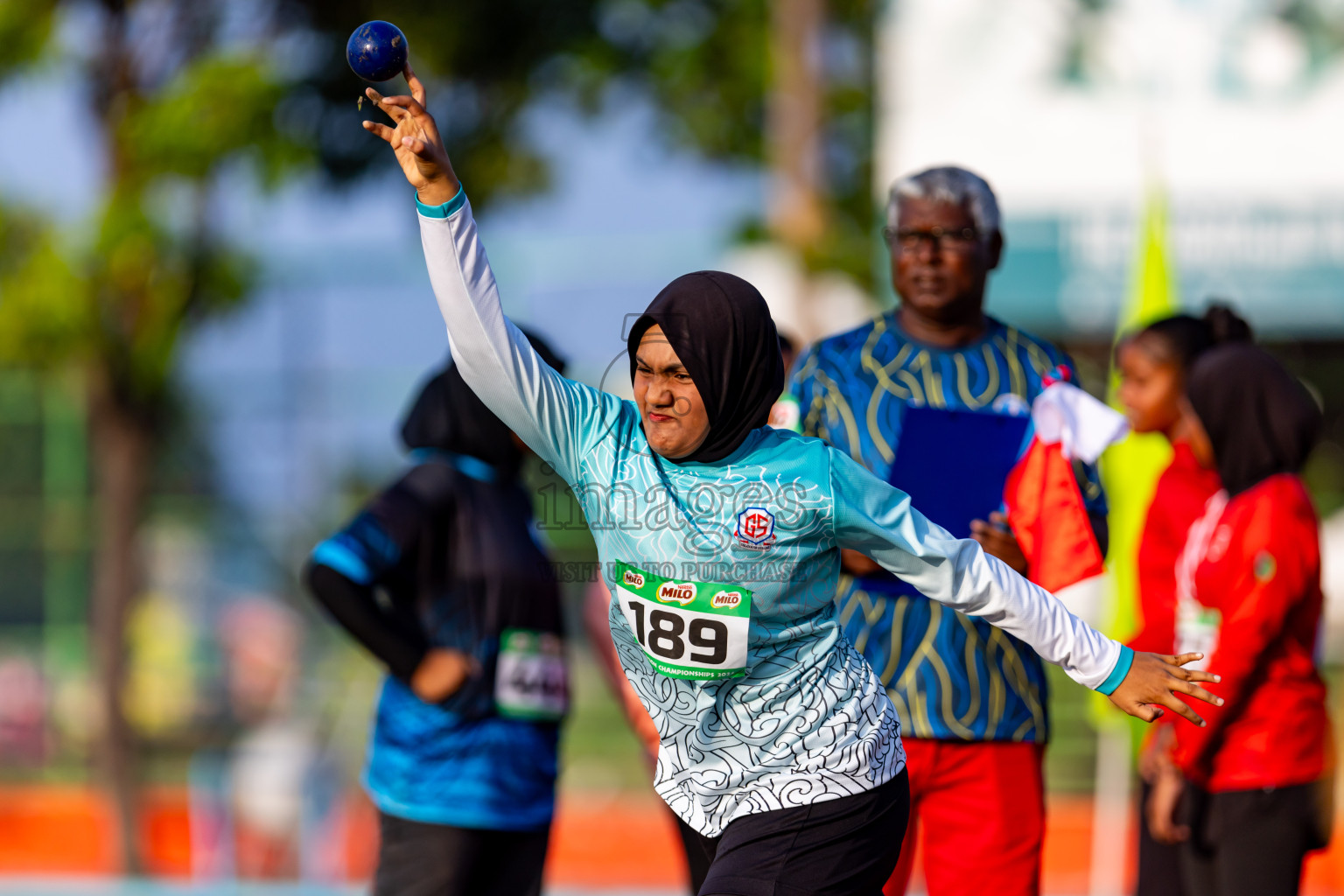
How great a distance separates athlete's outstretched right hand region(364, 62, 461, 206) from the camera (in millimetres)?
2611

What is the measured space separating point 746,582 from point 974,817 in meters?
1.16

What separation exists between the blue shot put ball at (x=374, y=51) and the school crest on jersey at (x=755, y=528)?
40.4 inches

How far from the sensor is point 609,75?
503 inches

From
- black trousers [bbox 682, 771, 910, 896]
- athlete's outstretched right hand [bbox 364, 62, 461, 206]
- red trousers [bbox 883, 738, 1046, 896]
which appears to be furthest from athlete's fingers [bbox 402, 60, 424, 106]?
red trousers [bbox 883, 738, 1046, 896]

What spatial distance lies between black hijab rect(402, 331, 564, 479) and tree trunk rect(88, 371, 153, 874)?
6.58m

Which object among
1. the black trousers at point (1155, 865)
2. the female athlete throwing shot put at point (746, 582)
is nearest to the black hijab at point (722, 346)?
the female athlete throwing shot put at point (746, 582)

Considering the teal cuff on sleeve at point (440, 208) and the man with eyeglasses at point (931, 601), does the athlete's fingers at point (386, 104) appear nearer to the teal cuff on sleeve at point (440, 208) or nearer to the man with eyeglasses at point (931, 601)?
the teal cuff on sleeve at point (440, 208)

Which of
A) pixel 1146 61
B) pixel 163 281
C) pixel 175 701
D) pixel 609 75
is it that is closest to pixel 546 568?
pixel 163 281

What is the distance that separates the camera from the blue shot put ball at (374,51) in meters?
2.61

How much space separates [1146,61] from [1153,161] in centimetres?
343

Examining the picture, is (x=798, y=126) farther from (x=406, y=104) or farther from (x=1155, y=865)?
(x=406, y=104)

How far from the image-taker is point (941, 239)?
12.6 feet

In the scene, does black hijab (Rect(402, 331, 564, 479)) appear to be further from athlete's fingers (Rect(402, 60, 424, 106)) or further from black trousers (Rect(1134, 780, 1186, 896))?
black trousers (Rect(1134, 780, 1186, 896))

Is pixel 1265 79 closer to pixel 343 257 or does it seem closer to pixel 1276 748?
pixel 343 257
